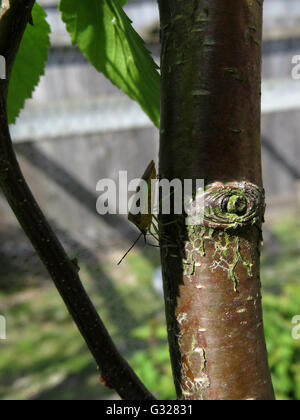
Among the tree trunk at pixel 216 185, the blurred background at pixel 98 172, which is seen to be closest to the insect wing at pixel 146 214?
the tree trunk at pixel 216 185

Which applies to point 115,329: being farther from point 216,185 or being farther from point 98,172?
point 216,185

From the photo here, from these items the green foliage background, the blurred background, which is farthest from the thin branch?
the blurred background

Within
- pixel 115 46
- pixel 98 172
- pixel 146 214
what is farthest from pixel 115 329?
pixel 115 46

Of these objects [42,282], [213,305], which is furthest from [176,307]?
[42,282]

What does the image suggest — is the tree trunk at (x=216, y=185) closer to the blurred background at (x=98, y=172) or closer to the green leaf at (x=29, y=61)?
the green leaf at (x=29, y=61)

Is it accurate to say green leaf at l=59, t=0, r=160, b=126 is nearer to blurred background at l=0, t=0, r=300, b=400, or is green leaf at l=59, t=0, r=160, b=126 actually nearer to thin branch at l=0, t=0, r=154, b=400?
thin branch at l=0, t=0, r=154, b=400
